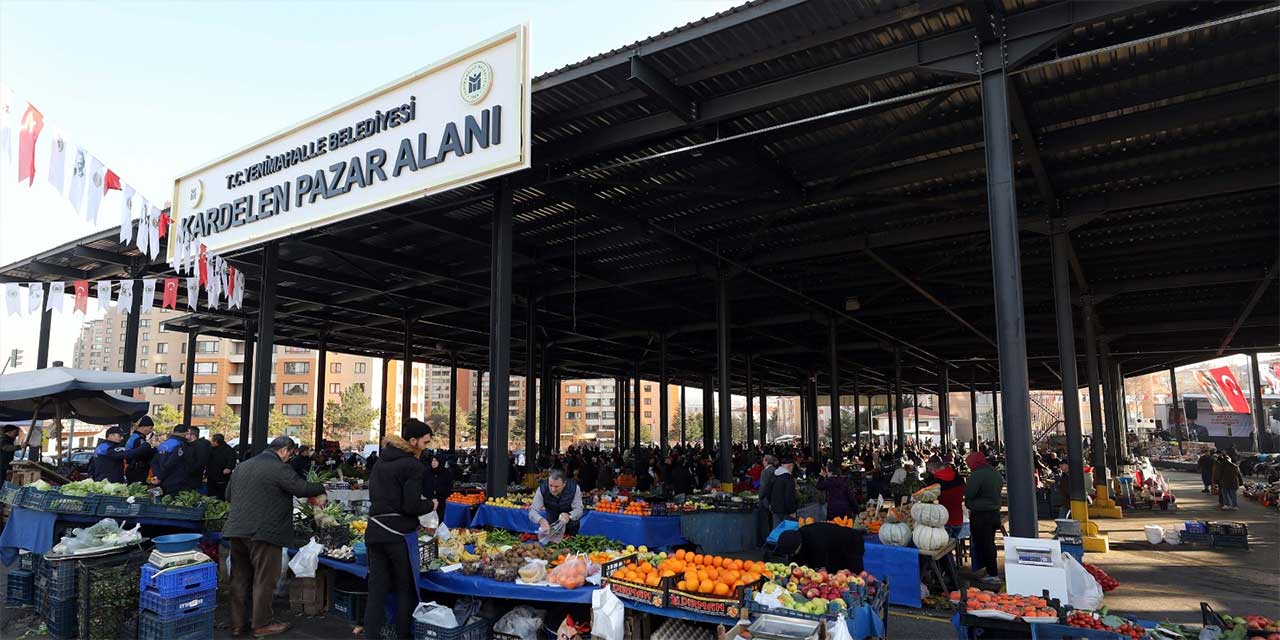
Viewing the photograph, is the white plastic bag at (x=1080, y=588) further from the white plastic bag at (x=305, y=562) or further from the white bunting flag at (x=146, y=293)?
the white bunting flag at (x=146, y=293)

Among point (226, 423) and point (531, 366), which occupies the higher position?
point (531, 366)

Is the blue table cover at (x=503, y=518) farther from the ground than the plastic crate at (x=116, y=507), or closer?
closer

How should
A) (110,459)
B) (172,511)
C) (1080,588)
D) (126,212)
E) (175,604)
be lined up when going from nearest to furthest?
(175,604) < (1080,588) < (172,511) < (110,459) < (126,212)

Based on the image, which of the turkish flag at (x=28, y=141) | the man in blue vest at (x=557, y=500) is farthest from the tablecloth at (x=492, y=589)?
the turkish flag at (x=28, y=141)

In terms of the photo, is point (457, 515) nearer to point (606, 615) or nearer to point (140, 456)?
point (140, 456)

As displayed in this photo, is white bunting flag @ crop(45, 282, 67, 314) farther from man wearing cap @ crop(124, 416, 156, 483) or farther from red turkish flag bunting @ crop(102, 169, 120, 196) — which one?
man wearing cap @ crop(124, 416, 156, 483)

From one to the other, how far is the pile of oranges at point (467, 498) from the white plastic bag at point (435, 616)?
607 centimetres

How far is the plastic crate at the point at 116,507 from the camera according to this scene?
6.82 meters

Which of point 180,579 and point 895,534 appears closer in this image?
point 180,579

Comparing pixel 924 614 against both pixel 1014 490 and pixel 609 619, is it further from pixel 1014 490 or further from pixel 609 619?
pixel 609 619

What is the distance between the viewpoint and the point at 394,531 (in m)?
5.31

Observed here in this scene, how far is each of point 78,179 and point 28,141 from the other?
1.02 metres

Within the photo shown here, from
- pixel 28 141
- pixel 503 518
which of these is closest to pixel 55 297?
pixel 28 141

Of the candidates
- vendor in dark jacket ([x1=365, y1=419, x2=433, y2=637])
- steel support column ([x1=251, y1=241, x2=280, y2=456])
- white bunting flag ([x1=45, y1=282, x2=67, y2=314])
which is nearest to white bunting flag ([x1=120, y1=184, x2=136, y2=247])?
steel support column ([x1=251, y1=241, x2=280, y2=456])
